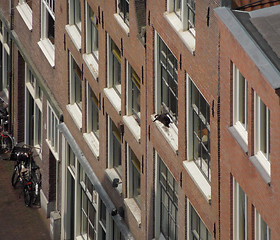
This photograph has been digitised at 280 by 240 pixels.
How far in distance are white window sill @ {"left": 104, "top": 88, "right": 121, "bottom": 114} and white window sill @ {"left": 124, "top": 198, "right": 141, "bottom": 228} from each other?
1999mm

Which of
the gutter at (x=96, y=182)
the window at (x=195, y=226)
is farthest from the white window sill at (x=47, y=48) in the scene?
the window at (x=195, y=226)

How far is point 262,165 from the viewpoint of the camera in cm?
2122

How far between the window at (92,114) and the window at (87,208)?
1439mm

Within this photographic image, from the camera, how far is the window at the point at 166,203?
2607 centimetres

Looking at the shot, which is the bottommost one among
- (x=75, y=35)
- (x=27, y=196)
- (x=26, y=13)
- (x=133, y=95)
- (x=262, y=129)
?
(x=262, y=129)

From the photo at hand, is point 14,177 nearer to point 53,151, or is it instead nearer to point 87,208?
point 53,151

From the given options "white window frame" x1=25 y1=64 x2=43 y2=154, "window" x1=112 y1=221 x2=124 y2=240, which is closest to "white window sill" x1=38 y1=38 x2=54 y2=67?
"white window frame" x1=25 y1=64 x2=43 y2=154

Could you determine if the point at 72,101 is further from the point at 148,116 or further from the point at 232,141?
the point at 232,141

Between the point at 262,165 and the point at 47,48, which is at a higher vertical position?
the point at 47,48

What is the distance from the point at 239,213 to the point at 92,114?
361 inches

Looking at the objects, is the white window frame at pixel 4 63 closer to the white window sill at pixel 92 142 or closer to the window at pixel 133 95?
the white window sill at pixel 92 142

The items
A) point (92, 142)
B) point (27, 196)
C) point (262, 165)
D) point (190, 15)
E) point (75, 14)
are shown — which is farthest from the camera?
point (27, 196)

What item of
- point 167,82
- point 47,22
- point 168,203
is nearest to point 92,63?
point 47,22

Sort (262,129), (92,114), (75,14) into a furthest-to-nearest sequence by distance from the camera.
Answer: (75,14), (92,114), (262,129)
